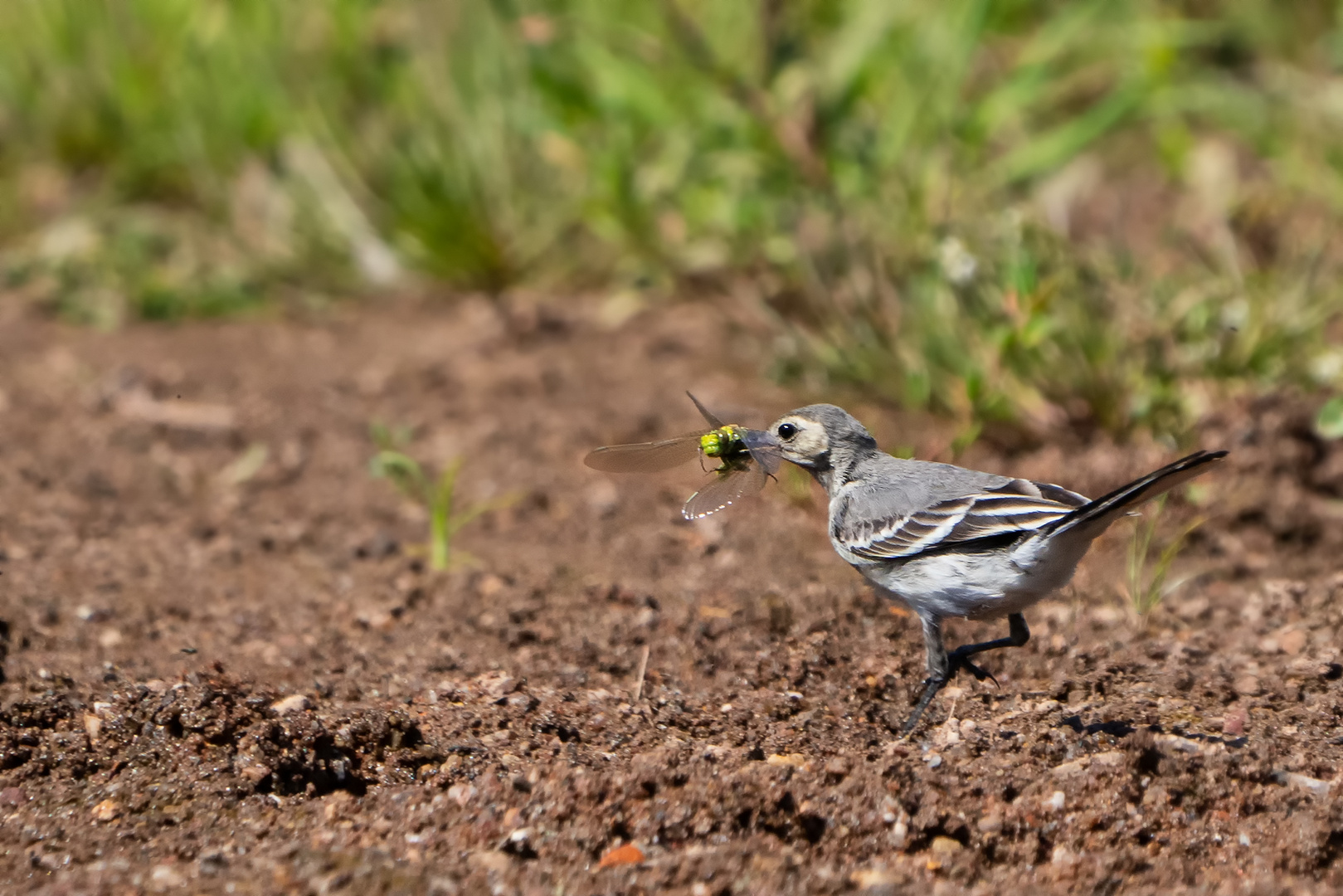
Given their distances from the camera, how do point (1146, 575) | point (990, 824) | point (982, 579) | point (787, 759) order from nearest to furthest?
point (990, 824) < point (787, 759) < point (982, 579) < point (1146, 575)

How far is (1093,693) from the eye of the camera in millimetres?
3566

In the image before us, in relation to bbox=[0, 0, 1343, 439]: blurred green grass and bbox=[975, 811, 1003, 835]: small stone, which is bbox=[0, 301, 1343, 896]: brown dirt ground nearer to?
bbox=[975, 811, 1003, 835]: small stone

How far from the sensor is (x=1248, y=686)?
358 cm

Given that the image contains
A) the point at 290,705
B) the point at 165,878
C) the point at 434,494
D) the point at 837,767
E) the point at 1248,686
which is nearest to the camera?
the point at 165,878

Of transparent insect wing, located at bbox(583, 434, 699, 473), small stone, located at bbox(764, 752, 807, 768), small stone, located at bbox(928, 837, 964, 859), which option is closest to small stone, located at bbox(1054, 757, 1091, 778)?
small stone, located at bbox(928, 837, 964, 859)

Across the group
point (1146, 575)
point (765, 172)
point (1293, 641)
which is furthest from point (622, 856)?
point (765, 172)

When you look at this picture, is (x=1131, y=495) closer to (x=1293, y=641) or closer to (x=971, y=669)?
(x=971, y=669)

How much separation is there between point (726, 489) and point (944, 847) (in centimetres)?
122

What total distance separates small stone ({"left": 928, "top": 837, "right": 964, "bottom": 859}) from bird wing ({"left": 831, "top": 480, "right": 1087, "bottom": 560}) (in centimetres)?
74

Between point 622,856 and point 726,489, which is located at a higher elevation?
point 726,489

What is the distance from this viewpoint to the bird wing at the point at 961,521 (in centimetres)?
331

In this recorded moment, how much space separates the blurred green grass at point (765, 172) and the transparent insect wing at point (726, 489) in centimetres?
133

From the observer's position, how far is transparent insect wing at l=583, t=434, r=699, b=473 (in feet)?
12.9

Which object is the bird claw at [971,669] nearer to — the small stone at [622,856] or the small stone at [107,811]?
the small stone at [622,856]
